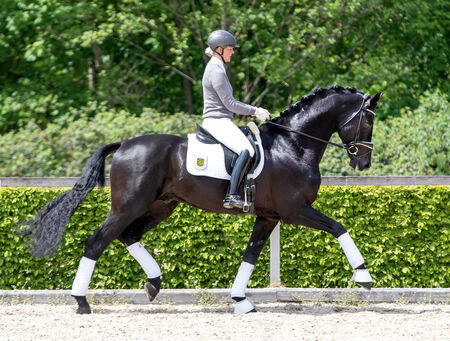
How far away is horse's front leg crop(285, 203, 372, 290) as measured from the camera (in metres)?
6.47

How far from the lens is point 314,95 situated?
6.88m

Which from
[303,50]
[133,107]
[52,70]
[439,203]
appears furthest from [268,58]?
[439,203]

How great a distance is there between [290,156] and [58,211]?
Answer: 2441mm

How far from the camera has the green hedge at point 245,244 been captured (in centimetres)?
757

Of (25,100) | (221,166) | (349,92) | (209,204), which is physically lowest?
(25,100)

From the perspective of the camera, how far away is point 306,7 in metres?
14.5

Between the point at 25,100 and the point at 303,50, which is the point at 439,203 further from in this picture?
the point at 25,100

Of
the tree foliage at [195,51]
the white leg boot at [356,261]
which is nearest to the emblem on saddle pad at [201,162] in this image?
the white leg boot at [356,261]

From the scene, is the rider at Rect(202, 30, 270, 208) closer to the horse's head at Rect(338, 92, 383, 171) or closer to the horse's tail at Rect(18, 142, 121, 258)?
the horse's head at Rect(338, 92, 383, 171)

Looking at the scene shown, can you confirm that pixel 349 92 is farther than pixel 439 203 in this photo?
No

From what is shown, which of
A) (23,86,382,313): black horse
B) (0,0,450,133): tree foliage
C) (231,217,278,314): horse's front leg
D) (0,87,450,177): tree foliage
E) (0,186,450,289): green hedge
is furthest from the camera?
(0,0,450,133): tree foliage

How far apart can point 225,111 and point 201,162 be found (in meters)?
0.58

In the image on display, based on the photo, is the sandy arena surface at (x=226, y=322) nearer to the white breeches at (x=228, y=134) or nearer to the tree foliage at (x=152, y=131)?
the white breeches at (x=228, y=134)

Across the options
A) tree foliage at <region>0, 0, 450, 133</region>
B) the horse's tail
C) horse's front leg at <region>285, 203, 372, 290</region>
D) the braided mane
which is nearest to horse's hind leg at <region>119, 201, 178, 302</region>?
the horse's tail
